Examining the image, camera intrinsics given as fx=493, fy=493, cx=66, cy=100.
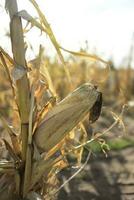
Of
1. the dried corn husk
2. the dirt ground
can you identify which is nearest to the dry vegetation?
the dried corn husk

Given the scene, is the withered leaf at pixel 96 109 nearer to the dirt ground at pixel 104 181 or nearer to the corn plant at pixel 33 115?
the corn plant at pixel 33 115

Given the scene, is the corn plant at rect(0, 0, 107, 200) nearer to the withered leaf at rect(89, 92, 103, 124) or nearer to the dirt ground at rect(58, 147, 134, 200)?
the withered leaf at rect(89, 92, 103, 124)

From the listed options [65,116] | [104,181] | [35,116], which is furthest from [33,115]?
[104,181]

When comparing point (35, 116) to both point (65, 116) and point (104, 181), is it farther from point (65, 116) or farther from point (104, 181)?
point (104, 181)

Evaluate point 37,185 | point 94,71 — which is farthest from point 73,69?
point 37,185

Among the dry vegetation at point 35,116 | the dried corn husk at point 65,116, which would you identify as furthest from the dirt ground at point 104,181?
the dried corn husk at point 65,116

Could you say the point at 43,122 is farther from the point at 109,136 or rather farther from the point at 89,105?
the point at 109,136
